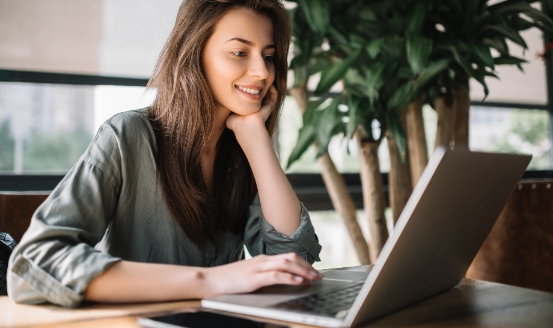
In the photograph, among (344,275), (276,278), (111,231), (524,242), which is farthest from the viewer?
(524,242)

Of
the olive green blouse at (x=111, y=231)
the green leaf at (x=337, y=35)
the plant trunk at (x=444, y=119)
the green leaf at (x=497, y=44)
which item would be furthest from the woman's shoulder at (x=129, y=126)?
the green leaf at (x=497, y=44)

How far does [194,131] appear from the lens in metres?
1.45

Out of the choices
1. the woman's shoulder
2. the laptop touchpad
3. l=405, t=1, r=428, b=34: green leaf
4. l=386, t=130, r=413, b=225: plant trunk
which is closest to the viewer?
the laptop touchpad

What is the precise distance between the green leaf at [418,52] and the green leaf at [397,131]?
228mm

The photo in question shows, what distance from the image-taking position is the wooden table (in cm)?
85

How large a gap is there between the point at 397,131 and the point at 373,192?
342 millimetres

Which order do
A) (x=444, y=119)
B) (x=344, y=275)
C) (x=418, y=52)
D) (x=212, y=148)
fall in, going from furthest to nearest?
(x=444, y=119)
(x=418, y=52)
(x=212, y=148)
(x=344, y=275)

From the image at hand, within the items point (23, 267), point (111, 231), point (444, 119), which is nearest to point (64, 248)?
point (23, 267)

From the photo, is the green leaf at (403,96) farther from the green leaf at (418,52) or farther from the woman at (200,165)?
the woman at (200,165)

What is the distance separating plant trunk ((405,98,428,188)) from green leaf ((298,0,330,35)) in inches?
19.1

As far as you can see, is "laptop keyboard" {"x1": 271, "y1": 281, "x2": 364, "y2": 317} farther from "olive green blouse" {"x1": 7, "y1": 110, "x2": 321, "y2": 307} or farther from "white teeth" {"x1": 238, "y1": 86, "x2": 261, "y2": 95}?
"white teeth" {"x1": 238, "y1": 86, "x2": 261, "y2": 95}

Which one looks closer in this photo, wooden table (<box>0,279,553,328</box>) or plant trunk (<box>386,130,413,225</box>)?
wooden table (<box>0,279,553,328</box>)

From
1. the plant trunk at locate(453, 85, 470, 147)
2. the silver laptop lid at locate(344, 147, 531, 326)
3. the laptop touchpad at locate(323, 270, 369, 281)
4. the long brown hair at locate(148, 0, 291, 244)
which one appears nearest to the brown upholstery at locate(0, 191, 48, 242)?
the long brown hair at locate(148, 0, 291, 244)

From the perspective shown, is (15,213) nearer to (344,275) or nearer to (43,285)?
(43,285)
